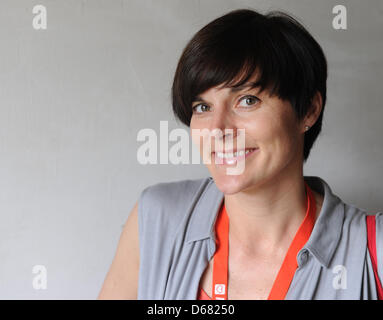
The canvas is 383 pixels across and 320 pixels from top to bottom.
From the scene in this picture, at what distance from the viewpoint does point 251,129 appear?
1069mm

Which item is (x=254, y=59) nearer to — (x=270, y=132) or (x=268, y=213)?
(x=270, y=132)

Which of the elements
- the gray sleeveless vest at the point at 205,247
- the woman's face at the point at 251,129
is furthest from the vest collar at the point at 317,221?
the woman's face at the point at 251,129

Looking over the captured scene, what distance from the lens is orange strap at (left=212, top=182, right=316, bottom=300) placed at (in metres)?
1.11

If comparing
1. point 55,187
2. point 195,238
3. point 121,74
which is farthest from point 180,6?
point 195,238

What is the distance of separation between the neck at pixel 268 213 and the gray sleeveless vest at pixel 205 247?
0.19ft

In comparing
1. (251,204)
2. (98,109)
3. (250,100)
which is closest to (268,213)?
(251,204)

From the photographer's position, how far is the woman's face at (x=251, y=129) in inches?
42.0

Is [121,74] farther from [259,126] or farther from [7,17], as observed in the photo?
[259,126]

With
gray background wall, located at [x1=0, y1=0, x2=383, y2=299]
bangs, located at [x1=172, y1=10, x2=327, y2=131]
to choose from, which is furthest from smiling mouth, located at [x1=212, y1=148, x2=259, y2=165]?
gray background wall, located at [x1=0, y1=0, x2=383, y2=299]

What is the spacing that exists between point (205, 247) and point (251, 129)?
0.29 m

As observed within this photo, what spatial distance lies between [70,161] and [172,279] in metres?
0.66

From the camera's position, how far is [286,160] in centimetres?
111

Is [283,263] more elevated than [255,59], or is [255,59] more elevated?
[255,59]

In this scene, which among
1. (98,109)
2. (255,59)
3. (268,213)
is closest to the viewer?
(255,59)
